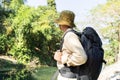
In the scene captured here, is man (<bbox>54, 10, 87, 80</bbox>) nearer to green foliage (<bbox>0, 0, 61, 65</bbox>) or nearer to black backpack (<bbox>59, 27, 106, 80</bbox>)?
black backpack (<bbox>59, 27, 106, 80</bbox>)

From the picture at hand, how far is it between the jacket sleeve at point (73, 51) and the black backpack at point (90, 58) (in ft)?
0.22

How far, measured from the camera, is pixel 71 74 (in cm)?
390

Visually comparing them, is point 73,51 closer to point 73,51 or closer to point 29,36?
point 73,51

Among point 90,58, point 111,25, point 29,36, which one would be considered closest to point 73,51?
point 90,58

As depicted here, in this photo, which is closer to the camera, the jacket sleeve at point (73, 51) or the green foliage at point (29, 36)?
the jacket sleeve at point (73, 51)

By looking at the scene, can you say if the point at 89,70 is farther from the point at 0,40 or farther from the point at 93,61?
the point at 0,40

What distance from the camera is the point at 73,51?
12.6ft

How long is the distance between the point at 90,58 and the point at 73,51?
0.55ft

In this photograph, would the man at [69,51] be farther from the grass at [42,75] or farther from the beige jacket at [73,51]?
the grass at [42,75]

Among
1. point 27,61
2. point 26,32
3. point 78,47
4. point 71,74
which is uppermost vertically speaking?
point 78,47

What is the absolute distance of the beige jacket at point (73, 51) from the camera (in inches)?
149

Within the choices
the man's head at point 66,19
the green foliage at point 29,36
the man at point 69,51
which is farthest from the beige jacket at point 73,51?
the green foliage at point 29,36

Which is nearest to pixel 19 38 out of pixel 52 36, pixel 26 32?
pixel 26 32

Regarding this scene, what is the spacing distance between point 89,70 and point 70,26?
18.3 inches
